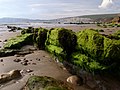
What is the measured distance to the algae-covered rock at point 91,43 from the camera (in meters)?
11.8

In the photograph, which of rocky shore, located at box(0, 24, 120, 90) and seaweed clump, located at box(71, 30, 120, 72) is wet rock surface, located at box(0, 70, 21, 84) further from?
seaweed clump, located at box(71, 30, 120, 72)

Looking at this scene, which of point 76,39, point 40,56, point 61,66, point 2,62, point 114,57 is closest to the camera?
point 114,57

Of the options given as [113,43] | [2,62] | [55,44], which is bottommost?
[2,62]

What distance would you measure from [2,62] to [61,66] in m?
5.08

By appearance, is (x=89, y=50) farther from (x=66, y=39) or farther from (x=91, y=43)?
(x=66, y=39)

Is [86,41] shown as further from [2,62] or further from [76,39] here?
[2,62]

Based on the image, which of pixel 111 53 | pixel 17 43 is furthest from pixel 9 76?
pixel 17 43

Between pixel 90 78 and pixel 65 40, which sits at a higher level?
pixel 65 40

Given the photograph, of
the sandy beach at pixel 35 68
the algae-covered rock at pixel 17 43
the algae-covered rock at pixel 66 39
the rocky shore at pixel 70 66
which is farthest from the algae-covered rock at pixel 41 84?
the algae-covered rock at pixel 17 43

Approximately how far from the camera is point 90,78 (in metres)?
12.0

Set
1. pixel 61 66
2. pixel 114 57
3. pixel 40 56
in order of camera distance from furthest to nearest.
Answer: pixel 40 56 → pixel 61 66 → pixel 114 57

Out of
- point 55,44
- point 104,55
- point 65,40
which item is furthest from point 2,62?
point 104,55

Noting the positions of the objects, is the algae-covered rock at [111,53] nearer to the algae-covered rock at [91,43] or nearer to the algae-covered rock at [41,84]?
the algae-covered rock at [91,43]

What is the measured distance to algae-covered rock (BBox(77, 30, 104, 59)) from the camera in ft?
38.6
